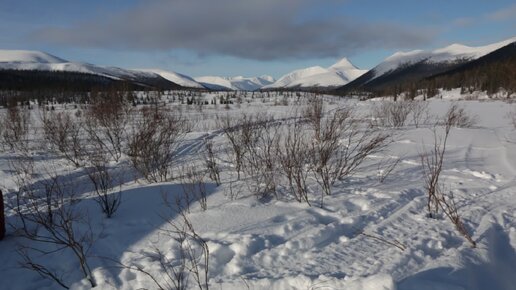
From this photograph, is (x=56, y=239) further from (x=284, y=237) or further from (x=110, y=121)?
(x=110, y=121)

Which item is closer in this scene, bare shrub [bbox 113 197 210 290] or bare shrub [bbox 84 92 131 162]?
bare shrub [bbox 113 197 210 290]

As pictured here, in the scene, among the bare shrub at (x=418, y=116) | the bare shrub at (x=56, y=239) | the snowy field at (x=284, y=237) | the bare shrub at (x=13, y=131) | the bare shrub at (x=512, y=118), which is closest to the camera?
the snowy field at (x=284, y=237)

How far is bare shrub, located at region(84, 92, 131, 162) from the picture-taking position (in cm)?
985

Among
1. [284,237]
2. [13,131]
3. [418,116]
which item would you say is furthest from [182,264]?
[418,116]

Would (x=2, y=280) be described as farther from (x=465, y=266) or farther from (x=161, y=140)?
(x=161, y=140)

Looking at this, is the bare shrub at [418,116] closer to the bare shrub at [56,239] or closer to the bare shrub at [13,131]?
the bare shrub at [56,239]

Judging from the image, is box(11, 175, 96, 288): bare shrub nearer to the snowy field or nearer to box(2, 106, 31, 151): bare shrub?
the snowy field

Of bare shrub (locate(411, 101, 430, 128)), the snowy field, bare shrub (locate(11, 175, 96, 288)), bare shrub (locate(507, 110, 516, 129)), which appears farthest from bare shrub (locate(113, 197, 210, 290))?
bare shrub (locate(507, 110, 516, 129))

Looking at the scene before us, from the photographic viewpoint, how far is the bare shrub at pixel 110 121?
985 centimetres

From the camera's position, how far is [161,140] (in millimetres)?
7457

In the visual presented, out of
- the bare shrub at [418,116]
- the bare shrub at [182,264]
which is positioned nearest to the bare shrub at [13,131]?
the bare shrub at [182,264]

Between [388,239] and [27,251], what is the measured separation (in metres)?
3.71

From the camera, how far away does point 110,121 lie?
1052 centimetres

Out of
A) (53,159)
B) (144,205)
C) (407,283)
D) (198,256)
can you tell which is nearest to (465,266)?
(407,283)
